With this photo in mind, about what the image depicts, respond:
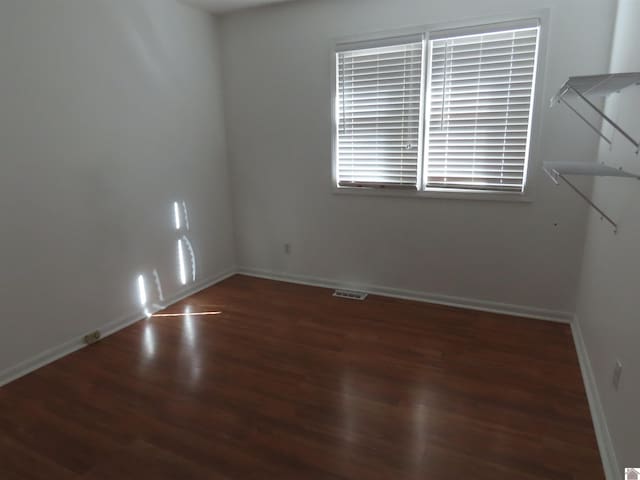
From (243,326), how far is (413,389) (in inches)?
57.7

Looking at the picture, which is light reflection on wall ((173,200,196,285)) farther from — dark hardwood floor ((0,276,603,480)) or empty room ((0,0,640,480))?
dark hardwood floor ((0,276,603,480))

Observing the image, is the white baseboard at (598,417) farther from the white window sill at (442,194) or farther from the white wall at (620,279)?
the white window sill at (442,194)

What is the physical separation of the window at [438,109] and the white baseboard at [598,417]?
128 centimetres

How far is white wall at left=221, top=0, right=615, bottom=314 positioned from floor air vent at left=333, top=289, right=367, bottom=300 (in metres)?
0.13

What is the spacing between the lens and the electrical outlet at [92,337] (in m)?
2.92

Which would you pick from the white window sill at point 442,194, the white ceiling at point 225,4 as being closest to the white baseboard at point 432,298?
the white window sill at point 442,194

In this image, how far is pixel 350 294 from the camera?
3.82 meters

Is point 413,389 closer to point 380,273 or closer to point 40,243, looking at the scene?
point 380,273

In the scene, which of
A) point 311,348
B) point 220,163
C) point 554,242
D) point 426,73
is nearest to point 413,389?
point 311,348

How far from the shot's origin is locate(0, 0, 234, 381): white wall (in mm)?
2436

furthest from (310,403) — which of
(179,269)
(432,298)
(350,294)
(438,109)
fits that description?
(438,109)

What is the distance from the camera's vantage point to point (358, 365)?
8.58ft

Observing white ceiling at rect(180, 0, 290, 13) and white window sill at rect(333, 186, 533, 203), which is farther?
white ceiling at rect(180, 0, 290, 13)

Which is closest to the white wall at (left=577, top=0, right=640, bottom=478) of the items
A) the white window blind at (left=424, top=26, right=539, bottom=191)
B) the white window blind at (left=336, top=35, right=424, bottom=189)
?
the white window blind at (left=424, top=26, right=539, bottom=191)
